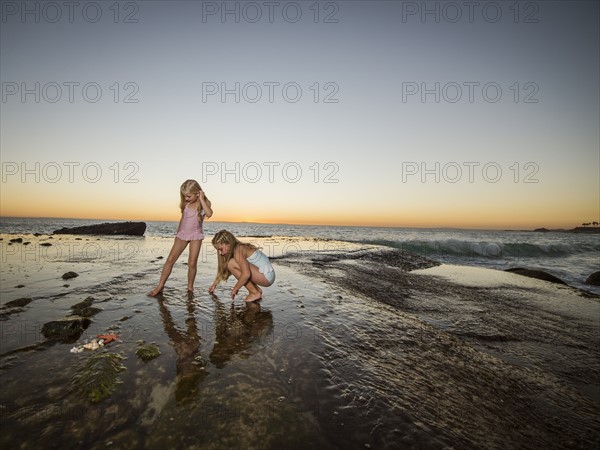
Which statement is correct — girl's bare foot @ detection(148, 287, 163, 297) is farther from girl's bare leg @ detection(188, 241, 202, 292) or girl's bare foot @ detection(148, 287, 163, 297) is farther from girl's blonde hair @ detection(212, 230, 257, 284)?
girl's blonde hair @ detection(212, 230, 257, 284)

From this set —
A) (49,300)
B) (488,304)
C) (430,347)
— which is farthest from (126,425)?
(488,304)

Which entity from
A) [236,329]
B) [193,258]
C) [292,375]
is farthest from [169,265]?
[292,375]

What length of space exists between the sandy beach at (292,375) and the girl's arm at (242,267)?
1.24 ft

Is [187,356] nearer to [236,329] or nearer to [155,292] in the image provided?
[236,329]

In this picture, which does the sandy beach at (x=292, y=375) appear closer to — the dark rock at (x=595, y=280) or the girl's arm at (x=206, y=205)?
the girl's arm at (x=206, y=205)

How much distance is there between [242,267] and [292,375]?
3151 millimetres

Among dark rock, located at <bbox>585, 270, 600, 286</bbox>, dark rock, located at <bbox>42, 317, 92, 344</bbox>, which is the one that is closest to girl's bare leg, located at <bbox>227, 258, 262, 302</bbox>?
dark rock, located at <bbox>42, 317, 92, 344</bbox>

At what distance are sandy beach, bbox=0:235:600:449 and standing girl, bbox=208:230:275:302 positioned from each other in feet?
1.52

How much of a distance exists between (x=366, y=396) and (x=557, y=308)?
316 inches

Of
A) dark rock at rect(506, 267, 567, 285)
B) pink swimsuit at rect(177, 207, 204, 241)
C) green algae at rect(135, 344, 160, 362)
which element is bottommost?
dark rock at rect(506, 267, 567, 285)

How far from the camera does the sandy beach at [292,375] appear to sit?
2.31m

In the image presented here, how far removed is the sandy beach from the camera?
7.59 ft

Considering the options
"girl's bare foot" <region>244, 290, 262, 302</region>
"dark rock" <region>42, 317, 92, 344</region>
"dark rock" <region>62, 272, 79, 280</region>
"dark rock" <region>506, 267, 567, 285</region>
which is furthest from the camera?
"dark rock" <region>506, 267, 567, 285</region>

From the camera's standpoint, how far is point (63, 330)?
400cm
